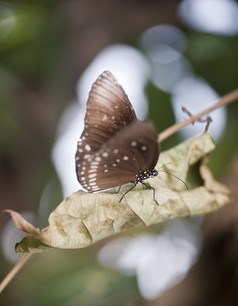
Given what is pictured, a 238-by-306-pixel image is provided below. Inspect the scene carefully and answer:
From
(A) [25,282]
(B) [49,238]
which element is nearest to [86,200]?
(B) [49,238]

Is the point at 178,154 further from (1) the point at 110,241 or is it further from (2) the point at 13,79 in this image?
(2) the point at 13,79

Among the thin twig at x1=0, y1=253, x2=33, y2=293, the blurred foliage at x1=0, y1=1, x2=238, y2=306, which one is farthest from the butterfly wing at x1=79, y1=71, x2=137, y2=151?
the blurred foliage at x1=0, y1=1, x2=238, y2=306

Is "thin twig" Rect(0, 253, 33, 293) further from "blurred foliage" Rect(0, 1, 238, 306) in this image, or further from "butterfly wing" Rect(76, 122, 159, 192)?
"blurred foliage" Rect(0, 1, 238, 306)

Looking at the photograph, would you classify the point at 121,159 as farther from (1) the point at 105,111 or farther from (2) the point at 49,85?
(2) the point at 49,85

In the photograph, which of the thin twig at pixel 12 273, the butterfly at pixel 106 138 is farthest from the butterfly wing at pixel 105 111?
the thin twig at pixel 12 273

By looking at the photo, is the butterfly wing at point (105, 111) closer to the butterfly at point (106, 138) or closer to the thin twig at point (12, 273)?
the butterfly at point (106, 138)
